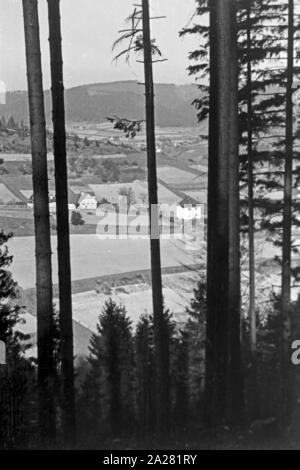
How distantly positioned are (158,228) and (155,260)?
1.09 metres

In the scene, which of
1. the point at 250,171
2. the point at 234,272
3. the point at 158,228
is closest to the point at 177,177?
the point at 250,171

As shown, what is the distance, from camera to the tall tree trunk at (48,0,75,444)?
315 inches

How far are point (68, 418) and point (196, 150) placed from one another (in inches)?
785

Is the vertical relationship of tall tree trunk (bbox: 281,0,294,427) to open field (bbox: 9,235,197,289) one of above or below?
above

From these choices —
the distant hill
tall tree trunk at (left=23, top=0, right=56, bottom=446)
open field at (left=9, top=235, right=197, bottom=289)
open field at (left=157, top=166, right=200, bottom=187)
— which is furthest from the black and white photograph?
open field at (left=9, top=235, right=197, bottom=289)

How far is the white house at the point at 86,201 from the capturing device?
24203 millimetres

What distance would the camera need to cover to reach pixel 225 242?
8156 millimetres

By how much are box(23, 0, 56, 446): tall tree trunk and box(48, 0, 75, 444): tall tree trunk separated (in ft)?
0.92

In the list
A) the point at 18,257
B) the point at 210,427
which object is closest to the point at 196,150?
the point at 18,257

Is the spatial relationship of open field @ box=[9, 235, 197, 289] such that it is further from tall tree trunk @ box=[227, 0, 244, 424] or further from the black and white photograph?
tall tree trunk @ box=[227, 0, 244, 424]

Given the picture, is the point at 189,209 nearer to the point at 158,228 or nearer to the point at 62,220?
the point at 158,228

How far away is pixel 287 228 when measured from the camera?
480 inches

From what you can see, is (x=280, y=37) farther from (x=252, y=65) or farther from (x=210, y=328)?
(x=210, y=328)

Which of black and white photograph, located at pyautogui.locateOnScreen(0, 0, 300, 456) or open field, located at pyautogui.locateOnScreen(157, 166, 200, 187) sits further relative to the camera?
open field, located at pyautogui.locateOnScreen(157, 166, 200, 187)
